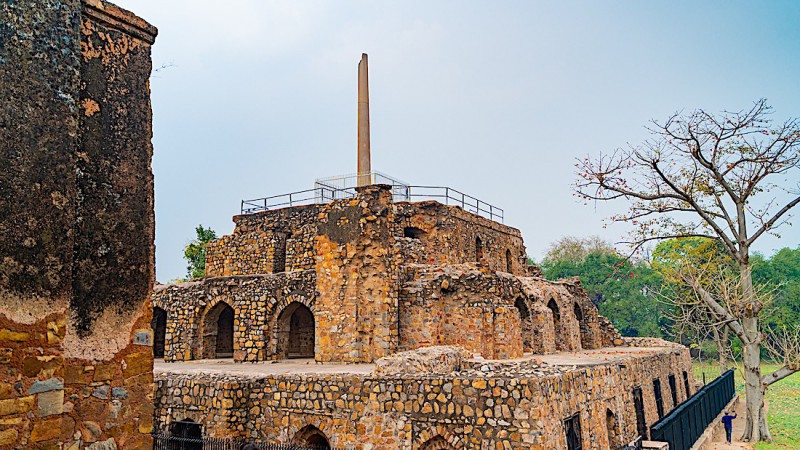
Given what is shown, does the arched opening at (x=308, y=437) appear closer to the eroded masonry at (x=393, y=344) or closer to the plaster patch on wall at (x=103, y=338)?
the eroded masonry at (x=393, y=344)

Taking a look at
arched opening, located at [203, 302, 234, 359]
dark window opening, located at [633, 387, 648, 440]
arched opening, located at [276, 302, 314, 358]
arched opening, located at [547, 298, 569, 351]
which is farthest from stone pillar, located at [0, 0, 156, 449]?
arched opening, located at [547, 298, 569, 351]

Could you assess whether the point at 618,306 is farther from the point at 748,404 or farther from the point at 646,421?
the point at 646,421

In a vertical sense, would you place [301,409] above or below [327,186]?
below

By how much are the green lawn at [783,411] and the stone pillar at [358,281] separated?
428 inches

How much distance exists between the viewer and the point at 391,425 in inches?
354

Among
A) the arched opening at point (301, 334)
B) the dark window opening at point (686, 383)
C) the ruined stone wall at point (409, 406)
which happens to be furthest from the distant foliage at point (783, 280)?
the ruined stone wall at point (409, 406)

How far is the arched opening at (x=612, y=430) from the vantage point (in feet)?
38.1

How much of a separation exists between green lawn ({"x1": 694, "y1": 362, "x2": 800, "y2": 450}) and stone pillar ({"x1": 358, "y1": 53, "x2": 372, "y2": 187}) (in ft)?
53.6

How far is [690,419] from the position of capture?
537 inches

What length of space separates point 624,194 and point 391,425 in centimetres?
1098

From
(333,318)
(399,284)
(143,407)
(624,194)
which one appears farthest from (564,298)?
(143,407)

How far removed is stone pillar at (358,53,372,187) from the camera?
25594mm

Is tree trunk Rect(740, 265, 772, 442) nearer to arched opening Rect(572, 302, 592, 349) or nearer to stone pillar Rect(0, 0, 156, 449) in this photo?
arched opening Rect(572, 302, 592, 349)

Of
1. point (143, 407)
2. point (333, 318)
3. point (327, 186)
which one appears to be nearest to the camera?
point (143, 407)
